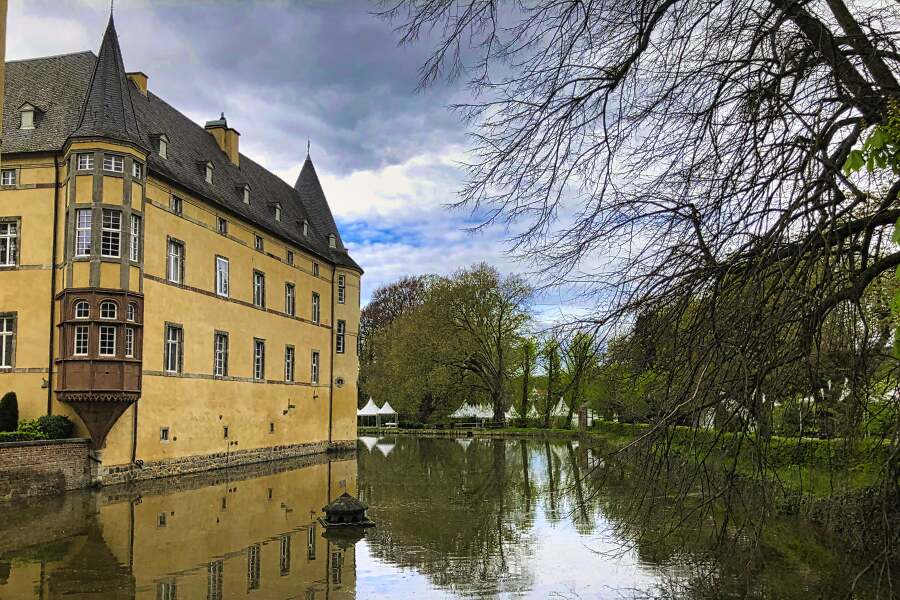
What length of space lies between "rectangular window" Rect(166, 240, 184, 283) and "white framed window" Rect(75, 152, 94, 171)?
3.71 meters

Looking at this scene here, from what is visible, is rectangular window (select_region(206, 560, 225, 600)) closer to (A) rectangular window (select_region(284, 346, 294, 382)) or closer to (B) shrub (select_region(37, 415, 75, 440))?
(B) shrub (select_region(37, 415, 75, 440))

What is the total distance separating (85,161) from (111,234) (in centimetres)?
180

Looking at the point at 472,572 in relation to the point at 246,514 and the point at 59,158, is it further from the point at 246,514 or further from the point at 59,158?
the point at 59,158

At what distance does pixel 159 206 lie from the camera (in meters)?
21.6

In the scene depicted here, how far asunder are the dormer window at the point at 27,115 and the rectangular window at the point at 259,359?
10.0m

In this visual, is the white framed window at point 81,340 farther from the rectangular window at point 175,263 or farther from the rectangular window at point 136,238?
the rectangular window at point 175,263

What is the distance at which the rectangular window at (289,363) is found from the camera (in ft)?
98.7

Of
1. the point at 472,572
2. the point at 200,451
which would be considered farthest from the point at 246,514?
the point at 200,451

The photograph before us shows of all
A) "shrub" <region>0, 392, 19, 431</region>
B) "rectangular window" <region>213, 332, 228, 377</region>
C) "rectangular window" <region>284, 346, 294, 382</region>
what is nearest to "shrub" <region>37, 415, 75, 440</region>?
"shrub" <region>0, 392, 19, 431</region>

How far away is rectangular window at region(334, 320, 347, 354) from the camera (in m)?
35.1

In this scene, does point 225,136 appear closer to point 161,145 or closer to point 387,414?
point 161,145

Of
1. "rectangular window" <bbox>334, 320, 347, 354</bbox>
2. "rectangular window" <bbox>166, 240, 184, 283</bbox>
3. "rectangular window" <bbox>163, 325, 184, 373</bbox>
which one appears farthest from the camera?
"rectangular window" <bbox>334, 320, 347, 354</bbox>

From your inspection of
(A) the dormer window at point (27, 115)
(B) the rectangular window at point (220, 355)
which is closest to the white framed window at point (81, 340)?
(A) the dormer window at point (27, 115)

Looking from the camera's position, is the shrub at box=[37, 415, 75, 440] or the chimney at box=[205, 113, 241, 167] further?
the chimney at box=[205, 113, 241, 167]
